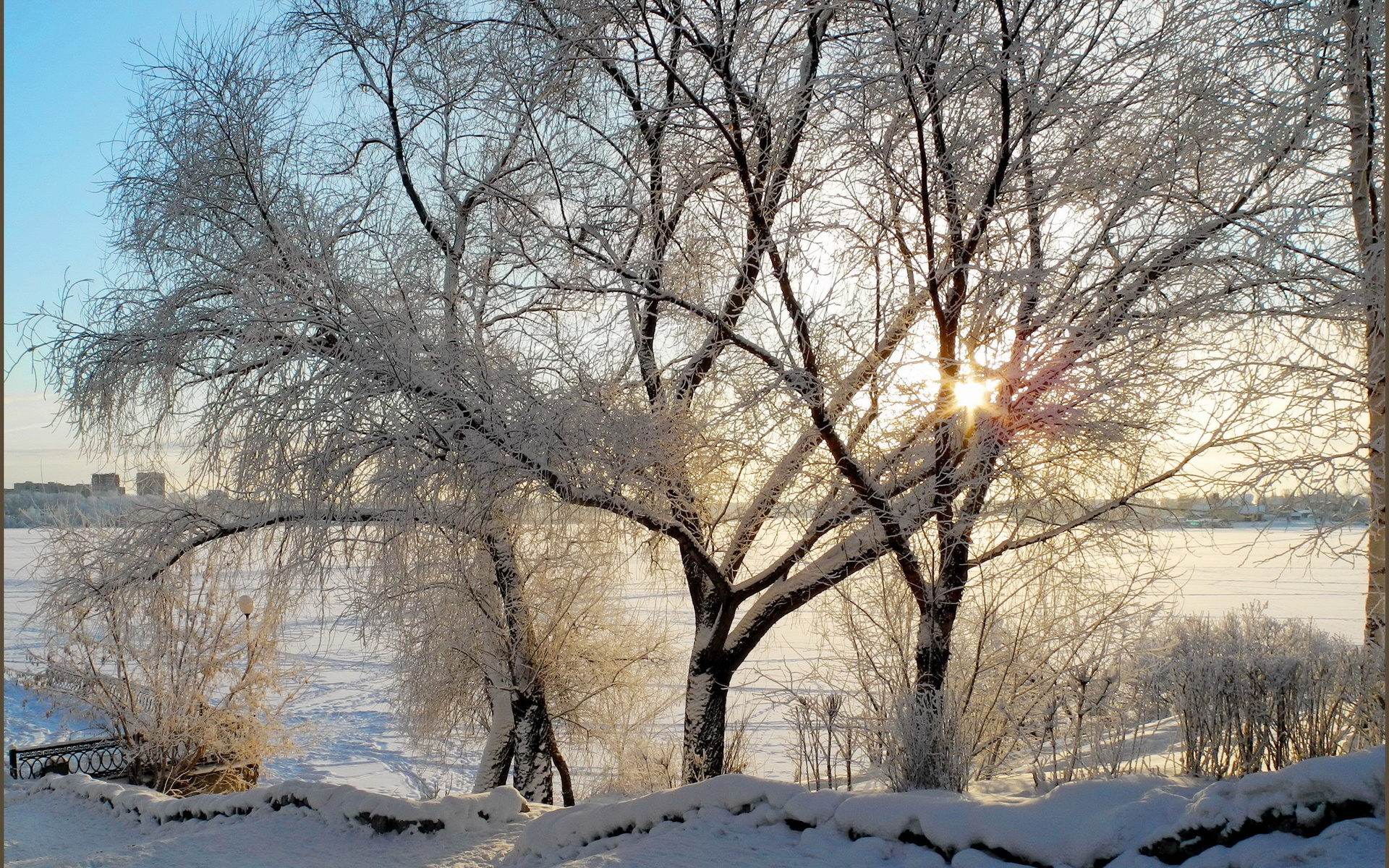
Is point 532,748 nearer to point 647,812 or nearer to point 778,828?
point 647,812

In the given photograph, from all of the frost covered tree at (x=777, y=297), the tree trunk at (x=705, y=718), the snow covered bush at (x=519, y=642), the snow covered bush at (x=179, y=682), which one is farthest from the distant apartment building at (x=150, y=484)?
the tree trunk at (x=705, y=718)

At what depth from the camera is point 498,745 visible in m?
10.1

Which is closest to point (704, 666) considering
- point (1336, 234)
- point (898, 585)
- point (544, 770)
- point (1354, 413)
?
point (898, 585)

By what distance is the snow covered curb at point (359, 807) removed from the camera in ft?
21.4

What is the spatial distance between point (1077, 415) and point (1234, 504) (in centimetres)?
165

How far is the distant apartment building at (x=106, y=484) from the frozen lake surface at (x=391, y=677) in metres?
1.86

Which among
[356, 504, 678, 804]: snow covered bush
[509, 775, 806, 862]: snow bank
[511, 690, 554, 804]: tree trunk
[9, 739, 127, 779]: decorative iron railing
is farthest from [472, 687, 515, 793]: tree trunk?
[9, 739, 127, 779]: decorative iron railing

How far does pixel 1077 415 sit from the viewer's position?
18.2ft

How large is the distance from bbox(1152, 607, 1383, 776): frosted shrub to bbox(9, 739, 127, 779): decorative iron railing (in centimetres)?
1284

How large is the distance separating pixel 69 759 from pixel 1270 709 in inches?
565

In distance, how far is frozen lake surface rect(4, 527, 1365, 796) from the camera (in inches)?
306

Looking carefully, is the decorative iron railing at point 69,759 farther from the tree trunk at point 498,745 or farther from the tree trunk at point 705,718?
the tree trunk at point 705,718

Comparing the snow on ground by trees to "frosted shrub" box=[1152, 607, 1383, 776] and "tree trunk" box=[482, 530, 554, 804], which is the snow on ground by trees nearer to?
"frosted shrub" box=[1152, 607, 1383, 776]

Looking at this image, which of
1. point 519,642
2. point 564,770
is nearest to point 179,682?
point 564,770
